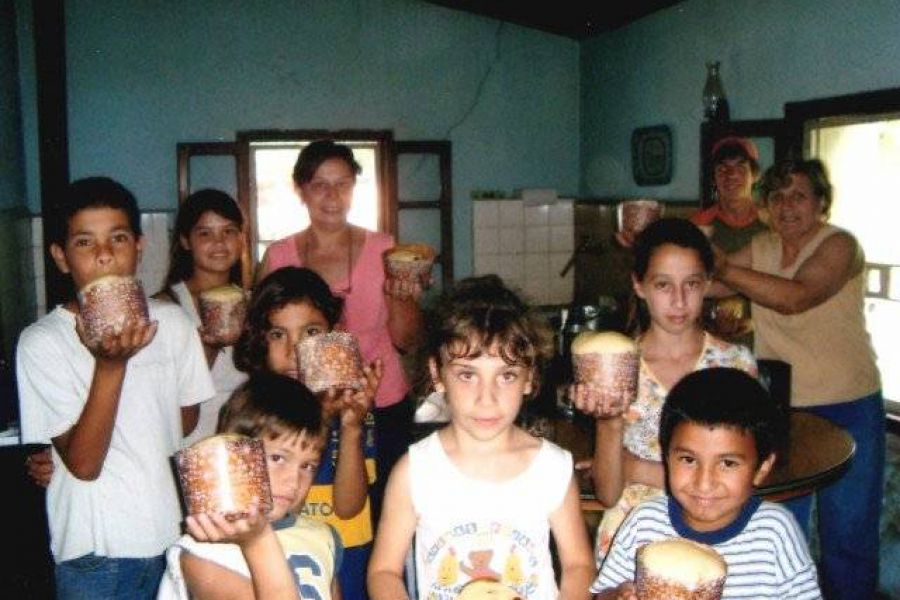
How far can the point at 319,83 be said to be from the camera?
6.52m

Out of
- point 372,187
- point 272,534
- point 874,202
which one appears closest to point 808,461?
point 272,534

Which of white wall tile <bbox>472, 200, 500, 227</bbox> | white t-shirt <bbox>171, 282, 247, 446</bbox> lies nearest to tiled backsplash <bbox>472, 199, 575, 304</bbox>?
white wall tile <bbox>472, 200, 500, 227</bbox>

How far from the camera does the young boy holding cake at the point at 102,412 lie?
1.66 m

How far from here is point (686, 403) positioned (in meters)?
1.67

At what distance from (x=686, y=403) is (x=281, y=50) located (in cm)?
561

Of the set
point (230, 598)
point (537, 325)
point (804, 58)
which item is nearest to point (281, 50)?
point (804, 58)

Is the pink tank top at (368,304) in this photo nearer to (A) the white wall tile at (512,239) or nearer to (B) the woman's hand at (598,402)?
(B) the woman's hand at (598,402)

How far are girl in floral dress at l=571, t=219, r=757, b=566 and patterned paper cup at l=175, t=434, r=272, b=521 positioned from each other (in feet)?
3.03

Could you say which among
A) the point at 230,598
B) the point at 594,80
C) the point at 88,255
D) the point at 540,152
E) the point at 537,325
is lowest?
the point at 230,598

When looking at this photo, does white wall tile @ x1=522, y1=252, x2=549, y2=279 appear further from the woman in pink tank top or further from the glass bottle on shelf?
the woman in pink tank top

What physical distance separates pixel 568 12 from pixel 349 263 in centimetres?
416

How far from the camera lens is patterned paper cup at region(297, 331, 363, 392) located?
1.82 meters

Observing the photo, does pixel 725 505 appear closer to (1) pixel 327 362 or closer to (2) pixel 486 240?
(1) pixel 327 362

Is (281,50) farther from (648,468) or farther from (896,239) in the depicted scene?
(648,468)
